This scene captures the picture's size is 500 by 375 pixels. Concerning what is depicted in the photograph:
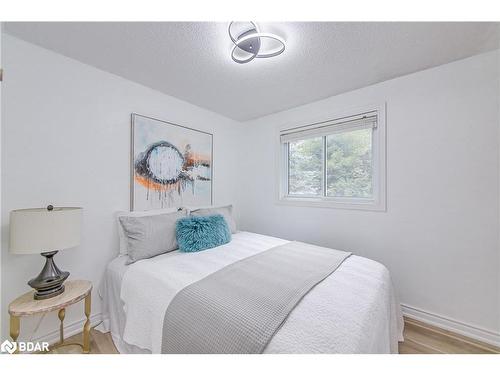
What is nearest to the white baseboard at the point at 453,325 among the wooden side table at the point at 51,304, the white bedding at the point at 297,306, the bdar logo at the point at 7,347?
the white bedding at the point at 297,306

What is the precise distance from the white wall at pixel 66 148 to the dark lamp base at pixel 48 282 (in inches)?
11.0

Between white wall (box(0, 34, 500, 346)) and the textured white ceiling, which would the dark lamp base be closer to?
white wall (box(0, 34, 500, 346))

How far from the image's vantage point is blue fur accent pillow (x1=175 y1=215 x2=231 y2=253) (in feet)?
6.30

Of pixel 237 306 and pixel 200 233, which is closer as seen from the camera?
pixel 237 306

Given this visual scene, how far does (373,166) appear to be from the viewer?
221 cm

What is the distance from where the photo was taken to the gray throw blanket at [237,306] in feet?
3.02

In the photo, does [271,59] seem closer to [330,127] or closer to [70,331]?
[330,127]

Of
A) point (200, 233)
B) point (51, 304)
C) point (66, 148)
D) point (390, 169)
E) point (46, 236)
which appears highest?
point (66, 148)

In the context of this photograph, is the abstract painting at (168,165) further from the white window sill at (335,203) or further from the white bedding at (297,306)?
the white window sill at (335,203)

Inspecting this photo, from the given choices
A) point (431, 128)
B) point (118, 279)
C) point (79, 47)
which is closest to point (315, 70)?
point (431, 128)

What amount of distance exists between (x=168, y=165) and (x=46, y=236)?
4.05 feet

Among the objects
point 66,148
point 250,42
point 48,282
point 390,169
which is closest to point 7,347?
point 48,282

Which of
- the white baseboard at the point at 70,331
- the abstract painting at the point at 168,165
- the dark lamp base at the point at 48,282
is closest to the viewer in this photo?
the dark lamp base at the point at 48,282
